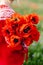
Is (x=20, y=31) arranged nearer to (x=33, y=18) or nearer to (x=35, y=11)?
(x=33, y=18)

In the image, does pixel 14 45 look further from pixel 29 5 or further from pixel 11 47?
pixel 29 5

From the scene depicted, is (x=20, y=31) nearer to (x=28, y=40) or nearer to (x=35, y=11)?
(x=28, y=40)

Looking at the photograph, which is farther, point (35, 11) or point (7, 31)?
point (35, 11)

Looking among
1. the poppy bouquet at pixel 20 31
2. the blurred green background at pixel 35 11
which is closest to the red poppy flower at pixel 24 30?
the poppy bouquet at pixel 20 31

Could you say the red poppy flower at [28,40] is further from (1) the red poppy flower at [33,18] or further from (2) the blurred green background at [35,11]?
(2) the blurred green background at [35,11]

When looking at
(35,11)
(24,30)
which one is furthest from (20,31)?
(35,11)

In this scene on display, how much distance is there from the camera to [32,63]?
1.39 meters

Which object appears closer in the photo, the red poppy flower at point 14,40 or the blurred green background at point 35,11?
the red poppy flower at point 14,40

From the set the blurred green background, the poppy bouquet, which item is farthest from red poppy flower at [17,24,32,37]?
the blurred green background

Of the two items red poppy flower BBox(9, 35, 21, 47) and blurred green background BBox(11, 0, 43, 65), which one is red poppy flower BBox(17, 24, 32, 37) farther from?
blurred green background BBox(11, 0, 43, 65)

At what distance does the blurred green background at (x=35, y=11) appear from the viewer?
4.56 ft

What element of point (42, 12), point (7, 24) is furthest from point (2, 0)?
point (42, 12)

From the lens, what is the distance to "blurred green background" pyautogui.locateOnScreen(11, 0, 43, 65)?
1391mm

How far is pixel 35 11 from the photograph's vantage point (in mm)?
1459
